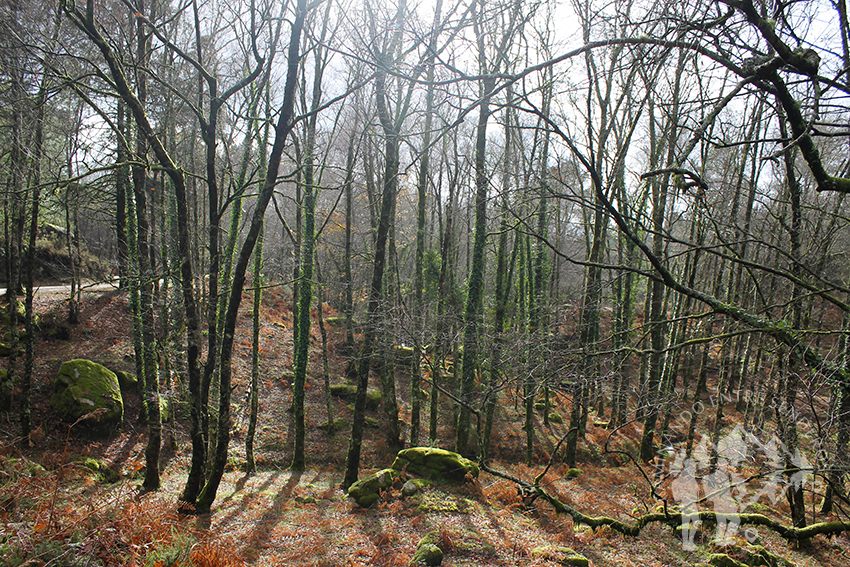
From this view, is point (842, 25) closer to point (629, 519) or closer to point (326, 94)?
point (629, 519)

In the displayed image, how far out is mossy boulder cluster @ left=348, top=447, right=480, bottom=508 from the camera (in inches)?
341

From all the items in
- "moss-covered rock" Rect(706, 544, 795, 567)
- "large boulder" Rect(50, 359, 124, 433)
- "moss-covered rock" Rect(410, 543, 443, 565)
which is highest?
"large boulder" Rect(50, 359, 124, 433)

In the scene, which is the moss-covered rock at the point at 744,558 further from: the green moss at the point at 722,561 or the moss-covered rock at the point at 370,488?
the moss-covered rock at the point at 370,488

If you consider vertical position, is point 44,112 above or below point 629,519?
above

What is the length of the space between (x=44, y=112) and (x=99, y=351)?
26.2 feet

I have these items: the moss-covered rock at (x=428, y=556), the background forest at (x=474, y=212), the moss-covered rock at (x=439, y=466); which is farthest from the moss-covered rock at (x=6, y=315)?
the moss-covered rock at (x=428, y=556)

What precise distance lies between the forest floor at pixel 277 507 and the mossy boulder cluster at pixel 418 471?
0.28 meters

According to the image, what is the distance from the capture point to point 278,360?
1758 centimetres

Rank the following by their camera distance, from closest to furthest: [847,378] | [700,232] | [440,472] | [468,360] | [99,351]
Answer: [847,378] → [700,232] → [440,472] → [468,360] → [99,351]

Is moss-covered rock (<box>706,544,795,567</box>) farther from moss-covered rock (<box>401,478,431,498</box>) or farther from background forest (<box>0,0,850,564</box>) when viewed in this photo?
moss-covered rock (<box>401,478,431,498</box>)

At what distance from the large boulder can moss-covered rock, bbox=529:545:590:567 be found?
10206 millimetres

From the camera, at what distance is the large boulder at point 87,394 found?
10.4 m

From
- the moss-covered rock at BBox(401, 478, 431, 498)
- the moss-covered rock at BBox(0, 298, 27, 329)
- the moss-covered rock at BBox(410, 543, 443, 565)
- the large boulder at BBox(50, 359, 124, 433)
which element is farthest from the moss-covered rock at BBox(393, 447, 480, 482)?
the moss-covered rock at BBox(0, 298, 27, 329)

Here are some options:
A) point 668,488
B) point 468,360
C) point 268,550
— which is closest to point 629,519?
point 668,488
